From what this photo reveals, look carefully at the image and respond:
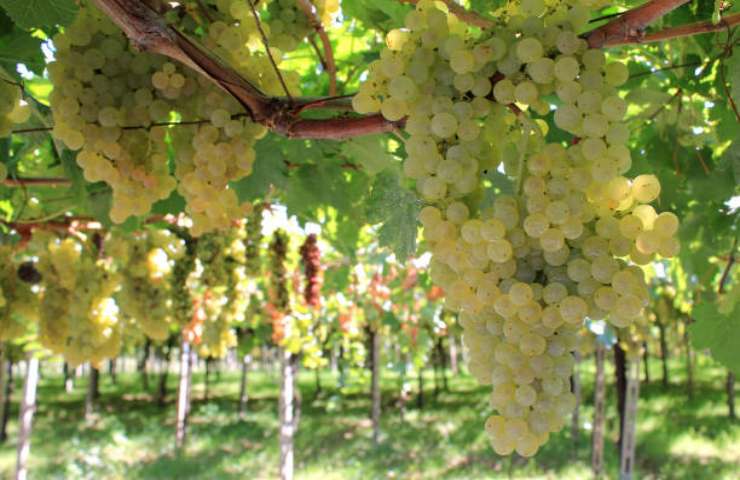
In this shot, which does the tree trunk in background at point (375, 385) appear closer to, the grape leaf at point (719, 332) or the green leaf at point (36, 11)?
the grape leaf at point (719, 332)

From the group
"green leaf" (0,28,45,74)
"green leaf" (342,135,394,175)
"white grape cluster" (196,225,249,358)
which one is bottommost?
"white grape cluster" (196,225,249,358)

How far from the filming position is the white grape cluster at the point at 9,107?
3.92 feet

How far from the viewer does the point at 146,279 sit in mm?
3184

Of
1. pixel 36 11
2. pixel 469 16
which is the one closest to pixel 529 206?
pixel 469 16

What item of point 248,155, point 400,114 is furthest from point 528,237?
point 248,155

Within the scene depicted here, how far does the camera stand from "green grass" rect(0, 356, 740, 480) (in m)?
9.38

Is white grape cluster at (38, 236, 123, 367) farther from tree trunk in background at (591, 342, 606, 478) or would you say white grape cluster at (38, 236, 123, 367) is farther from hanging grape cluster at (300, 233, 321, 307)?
tree trunk in background at (591, 342, 606, 478)

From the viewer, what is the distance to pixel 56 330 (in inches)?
107


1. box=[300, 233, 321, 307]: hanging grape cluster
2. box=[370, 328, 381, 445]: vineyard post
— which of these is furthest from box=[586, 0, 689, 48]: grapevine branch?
box=[370, 328, 381, 445]: vineyard post

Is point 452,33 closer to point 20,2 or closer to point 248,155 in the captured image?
point 248,155

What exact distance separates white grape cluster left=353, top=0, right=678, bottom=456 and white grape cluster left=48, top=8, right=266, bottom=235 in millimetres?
468

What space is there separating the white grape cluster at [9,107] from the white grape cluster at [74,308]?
162 centimetres

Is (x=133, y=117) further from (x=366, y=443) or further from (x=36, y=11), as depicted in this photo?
(x=366, y=443)

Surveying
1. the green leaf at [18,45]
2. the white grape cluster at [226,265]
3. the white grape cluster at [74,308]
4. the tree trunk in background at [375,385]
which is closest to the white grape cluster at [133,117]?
the green leaf at [18,45]
